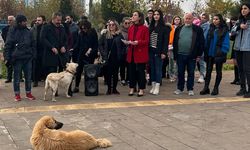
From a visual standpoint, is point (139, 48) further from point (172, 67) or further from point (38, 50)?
point (38, 50)

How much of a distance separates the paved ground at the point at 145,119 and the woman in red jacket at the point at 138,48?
0.57m

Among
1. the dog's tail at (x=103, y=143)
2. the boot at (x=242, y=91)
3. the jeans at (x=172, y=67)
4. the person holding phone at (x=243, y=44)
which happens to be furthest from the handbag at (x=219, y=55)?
the dog's tail at (x=103, y=143)

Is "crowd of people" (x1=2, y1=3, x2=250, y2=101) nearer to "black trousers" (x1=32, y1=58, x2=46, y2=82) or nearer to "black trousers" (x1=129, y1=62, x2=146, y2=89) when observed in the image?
"black trousers" (x1=129, y1=62, x2=146, y2=89)

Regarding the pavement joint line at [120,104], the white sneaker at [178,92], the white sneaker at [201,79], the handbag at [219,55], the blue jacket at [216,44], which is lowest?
the pavement joint line at [120,104]

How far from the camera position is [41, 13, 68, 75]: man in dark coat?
10375mm

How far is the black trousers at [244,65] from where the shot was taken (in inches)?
390

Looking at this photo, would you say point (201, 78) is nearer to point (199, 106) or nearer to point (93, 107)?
point (199, 106)

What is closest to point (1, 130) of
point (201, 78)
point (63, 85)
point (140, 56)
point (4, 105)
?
point (4, 105)

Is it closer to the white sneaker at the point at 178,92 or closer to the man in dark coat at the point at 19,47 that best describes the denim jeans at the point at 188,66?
the white sneaker at the point at 178,92

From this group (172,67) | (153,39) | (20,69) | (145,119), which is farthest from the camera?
(172,67)

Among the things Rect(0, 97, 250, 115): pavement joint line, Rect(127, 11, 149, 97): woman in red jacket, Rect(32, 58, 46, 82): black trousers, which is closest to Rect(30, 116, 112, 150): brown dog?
Rect(0, 97, 250, 115): pavement joint line

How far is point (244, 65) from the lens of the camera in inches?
393

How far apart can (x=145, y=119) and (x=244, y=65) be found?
330 centimetres

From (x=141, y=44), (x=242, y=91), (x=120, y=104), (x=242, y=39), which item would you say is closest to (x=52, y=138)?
(x=120, y=104)
